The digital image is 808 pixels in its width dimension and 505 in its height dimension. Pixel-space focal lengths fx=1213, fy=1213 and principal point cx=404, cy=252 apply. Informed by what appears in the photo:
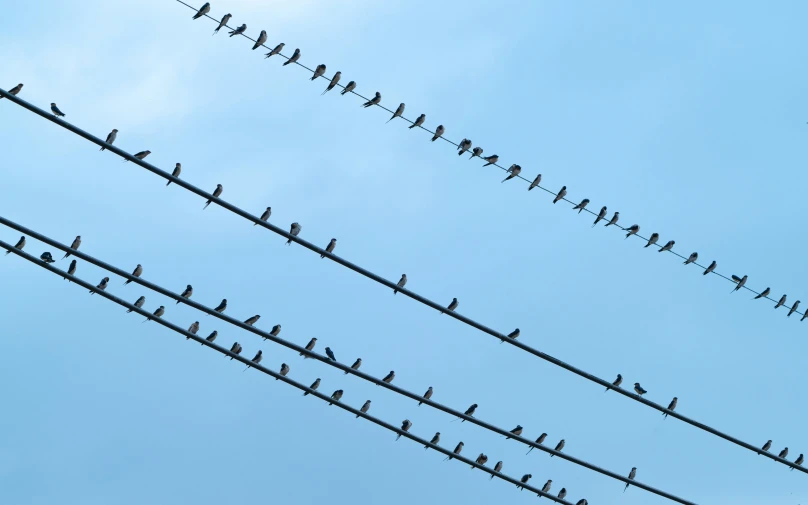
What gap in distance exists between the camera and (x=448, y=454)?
18125mm

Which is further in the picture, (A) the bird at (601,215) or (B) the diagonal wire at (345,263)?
(A) the bird at (601,215)

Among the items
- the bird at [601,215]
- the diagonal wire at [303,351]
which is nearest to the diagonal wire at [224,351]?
the diagonal wire at [303,351]

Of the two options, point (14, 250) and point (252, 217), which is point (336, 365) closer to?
point (252, 217)

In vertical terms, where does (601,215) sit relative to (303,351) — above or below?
above

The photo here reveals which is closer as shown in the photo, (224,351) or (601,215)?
(224,351)

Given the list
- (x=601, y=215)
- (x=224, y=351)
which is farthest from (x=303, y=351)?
(x=601, y=215)

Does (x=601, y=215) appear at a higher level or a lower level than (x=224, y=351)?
higher

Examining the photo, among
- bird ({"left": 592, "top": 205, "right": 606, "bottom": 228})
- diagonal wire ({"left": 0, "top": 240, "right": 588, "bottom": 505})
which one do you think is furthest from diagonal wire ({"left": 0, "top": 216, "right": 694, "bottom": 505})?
bird ({"left": 592, "top": 205, "right": 606, "bottom": 228})

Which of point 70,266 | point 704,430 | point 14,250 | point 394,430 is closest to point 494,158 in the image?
point 70,266

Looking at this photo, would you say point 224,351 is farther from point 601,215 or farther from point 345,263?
point 601,215

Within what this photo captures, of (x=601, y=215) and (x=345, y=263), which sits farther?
(x=601, y=215)

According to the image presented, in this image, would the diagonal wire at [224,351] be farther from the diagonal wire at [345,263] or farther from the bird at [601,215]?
the bird at [601,215]

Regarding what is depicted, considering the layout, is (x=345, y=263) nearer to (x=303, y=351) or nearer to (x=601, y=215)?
(x=303, y=351)

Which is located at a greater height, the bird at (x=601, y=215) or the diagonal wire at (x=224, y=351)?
the bird at (x=601, y=215)
